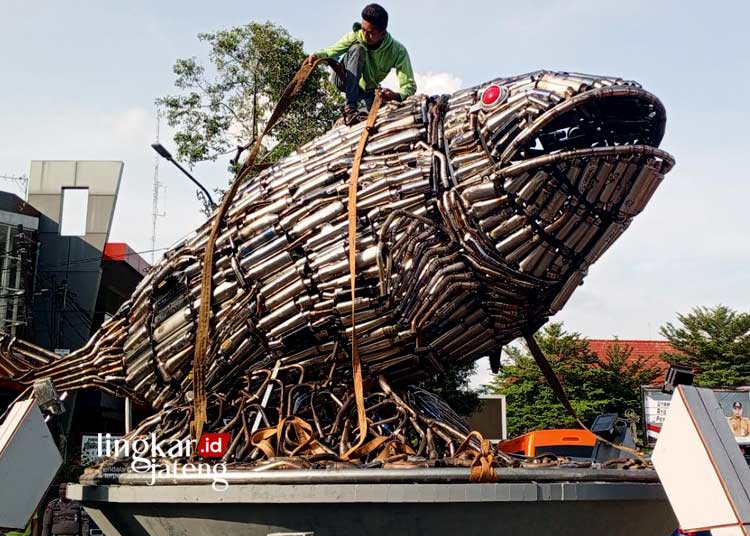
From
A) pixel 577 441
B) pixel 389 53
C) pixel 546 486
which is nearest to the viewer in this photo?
pixel 546 486

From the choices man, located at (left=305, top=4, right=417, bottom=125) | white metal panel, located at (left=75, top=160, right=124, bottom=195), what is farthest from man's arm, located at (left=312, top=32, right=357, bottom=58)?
white metal panel, located at (left=75, top=160, right=124, bottom=195)

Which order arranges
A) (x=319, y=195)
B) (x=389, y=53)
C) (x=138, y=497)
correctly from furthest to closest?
1. (x=389, y=53)
2. (x=319, y=195)
3. (x=138, y=497)

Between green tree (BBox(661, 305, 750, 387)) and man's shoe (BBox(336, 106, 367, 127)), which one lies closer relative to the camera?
man's shoe (BBox(336, 106, 367, 127))

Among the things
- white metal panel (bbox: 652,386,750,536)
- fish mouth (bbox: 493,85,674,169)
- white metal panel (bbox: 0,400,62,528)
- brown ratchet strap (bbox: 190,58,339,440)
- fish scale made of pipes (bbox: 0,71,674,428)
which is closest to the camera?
white metal panel (bbox: 652,386,750,536)

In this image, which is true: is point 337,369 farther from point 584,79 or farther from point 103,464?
point 584,79

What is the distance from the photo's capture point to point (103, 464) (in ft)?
27.6

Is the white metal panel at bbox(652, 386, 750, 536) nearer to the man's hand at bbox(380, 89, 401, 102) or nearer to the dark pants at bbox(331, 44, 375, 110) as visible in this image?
the man's hand at bbox(380, 89, 401, 102)

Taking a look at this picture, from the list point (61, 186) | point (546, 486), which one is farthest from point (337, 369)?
point (61, 186)

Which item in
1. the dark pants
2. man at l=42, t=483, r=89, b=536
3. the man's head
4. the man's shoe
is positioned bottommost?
man at l=42, t=483, r=89, b=536

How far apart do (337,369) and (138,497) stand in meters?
2.12

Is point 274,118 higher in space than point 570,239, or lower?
higher

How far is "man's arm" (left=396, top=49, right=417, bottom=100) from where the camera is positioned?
958 cm

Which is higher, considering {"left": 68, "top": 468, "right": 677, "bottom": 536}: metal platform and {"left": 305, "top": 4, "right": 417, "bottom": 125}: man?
{"left": 305, "top": 4, "right": 417, "bottom": 125}: man

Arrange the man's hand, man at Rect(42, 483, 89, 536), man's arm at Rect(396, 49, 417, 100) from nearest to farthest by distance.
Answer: the man's hand < man's arm at Rect(396, 49, 417, 100) < man at Rect(42, 483, 89, 536)
